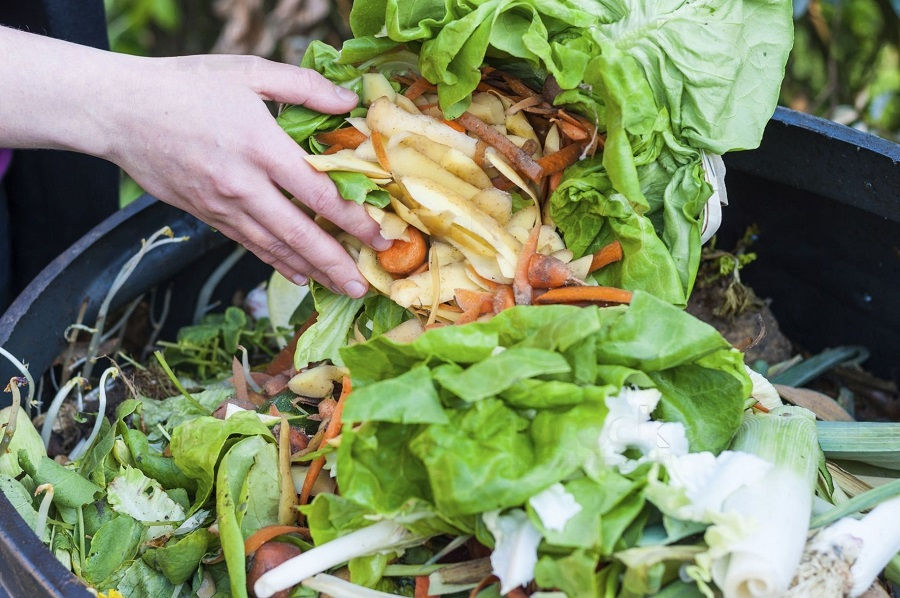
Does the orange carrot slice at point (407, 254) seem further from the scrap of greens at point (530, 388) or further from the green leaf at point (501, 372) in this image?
the green leaf at point (501, 372)

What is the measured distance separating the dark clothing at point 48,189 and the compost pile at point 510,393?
99 cm

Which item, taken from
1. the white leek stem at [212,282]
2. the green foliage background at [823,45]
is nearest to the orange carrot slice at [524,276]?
the white leek stem at [212,282]

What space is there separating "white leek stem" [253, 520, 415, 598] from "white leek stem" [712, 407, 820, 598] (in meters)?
0.50

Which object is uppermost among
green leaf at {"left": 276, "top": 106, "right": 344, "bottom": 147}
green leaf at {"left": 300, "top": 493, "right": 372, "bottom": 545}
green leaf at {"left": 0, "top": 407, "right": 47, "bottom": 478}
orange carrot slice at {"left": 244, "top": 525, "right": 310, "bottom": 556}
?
green leaf at {"left": 276, "top": 106, "right": 344, "bottom": 147}

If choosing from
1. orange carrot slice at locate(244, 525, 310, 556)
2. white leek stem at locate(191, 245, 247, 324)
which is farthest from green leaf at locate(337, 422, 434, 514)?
white leek stem at locate(191, 245, 247, 324)

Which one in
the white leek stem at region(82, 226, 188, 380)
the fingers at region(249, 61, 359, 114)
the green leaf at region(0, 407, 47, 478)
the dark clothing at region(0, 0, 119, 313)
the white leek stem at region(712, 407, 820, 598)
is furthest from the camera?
the dark clothing at region(0, 0, 119, 313)

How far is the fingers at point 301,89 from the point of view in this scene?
1.53m

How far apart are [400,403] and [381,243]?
0.46m

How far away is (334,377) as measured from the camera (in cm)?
170

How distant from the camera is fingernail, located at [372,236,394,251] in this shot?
157cm

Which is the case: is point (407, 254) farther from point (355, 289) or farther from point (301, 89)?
point (301, 89)

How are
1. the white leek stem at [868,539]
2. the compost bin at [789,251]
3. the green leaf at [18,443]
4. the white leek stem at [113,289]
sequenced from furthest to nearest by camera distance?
1. the white leek stem at [113,289]
2. the compost bin at [789,251]
3. the green leaf at [18,443]
4. the white leek stem at [868,539]

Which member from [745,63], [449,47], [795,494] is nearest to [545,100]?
[449,47]

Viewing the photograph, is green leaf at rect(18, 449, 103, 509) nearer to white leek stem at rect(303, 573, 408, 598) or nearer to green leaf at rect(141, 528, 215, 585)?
green leaf at rect(141, 528, 215, 585)
